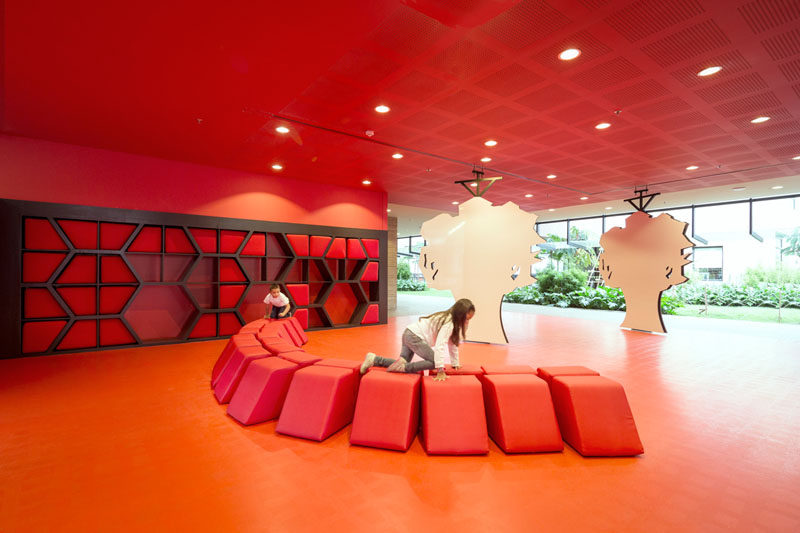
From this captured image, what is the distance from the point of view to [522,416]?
3.19 metres

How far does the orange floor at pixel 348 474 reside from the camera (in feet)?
7.43

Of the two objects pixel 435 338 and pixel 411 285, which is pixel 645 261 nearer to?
pixel 435 338

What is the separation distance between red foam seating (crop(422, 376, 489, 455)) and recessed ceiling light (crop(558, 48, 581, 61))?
3331mm

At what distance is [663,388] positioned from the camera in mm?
4879

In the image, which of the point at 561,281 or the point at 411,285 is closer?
the point at 561,281

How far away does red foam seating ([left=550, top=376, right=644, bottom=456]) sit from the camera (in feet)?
10.1

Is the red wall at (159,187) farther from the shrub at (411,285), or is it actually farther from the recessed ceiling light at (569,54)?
the shrub at (411,285)

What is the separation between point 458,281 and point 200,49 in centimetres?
552

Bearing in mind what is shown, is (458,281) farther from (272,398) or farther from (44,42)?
(44,42)

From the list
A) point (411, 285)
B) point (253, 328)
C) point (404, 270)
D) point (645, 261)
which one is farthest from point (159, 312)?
point (411, 285)

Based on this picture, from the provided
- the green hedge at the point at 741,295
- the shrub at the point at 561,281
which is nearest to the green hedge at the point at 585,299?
the shrub at the point at 561,281

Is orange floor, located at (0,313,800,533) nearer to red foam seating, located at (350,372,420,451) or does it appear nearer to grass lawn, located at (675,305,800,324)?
red foam seating, located at (350,372,420,451)

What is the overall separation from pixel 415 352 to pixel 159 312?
619 cm

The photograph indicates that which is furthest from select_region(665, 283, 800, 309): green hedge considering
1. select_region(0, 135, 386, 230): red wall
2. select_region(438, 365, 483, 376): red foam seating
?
select_region(438, 365, 483, 376): red foam seating
